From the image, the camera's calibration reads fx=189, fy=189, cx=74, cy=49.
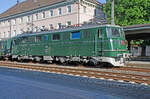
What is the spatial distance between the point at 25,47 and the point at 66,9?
1668cm

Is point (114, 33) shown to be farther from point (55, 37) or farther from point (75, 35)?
point (55, 37)

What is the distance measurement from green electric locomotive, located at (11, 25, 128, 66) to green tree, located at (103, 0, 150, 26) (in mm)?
16252

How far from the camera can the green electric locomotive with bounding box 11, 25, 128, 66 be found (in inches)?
553

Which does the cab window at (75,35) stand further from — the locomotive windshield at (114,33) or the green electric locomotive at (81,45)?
the locomotive windshield at (114,33)

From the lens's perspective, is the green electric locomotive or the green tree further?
the green tree

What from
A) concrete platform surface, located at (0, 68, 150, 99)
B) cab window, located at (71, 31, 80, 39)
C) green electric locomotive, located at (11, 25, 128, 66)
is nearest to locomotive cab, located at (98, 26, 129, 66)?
green electric locomotive, located at (11, 25, 128, 66)

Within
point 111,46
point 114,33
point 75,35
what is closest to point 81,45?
point 75,35

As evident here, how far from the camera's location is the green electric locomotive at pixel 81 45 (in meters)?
14.0

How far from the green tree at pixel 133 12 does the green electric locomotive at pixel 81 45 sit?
1625 centimetres

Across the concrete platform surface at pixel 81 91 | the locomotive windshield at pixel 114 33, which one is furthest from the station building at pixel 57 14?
the concrete platform surface at pixel 81 91

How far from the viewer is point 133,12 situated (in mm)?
29547

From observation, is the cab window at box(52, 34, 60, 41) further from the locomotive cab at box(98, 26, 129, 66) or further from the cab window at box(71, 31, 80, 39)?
the locomotive cab at box(98, 26, 129, 66)

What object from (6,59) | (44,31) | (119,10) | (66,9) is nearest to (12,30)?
(66,9)

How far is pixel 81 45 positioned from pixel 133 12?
1732 cm
